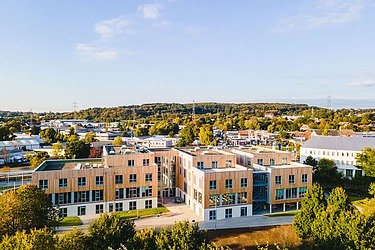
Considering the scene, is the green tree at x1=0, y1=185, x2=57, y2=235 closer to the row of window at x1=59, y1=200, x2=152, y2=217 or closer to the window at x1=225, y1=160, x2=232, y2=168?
the row of window at x1=59, y1=200, x2=152, y2=217

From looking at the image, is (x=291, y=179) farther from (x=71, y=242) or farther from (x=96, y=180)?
(x=71, y=242)

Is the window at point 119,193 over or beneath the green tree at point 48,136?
beneath

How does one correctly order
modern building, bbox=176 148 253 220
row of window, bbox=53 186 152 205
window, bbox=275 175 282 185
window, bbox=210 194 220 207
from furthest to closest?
window, bbox=275 175 282 185 < row of window, bbox=53 186 152 205 < window, bbox=210 194 220 207 < modern building, bbox=176 148 253 220

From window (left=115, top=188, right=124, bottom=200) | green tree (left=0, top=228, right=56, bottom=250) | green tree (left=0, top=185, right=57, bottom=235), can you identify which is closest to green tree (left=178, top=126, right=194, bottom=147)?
window (left=115, top=188, right=124, bottom=200)

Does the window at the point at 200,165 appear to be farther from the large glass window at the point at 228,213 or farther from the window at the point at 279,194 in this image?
the window at the point at 279,194

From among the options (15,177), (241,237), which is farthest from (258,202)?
(15,177)

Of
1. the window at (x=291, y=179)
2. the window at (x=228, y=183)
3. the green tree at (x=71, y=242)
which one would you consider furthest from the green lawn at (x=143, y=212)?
the green tree at (x=71, y=242)
